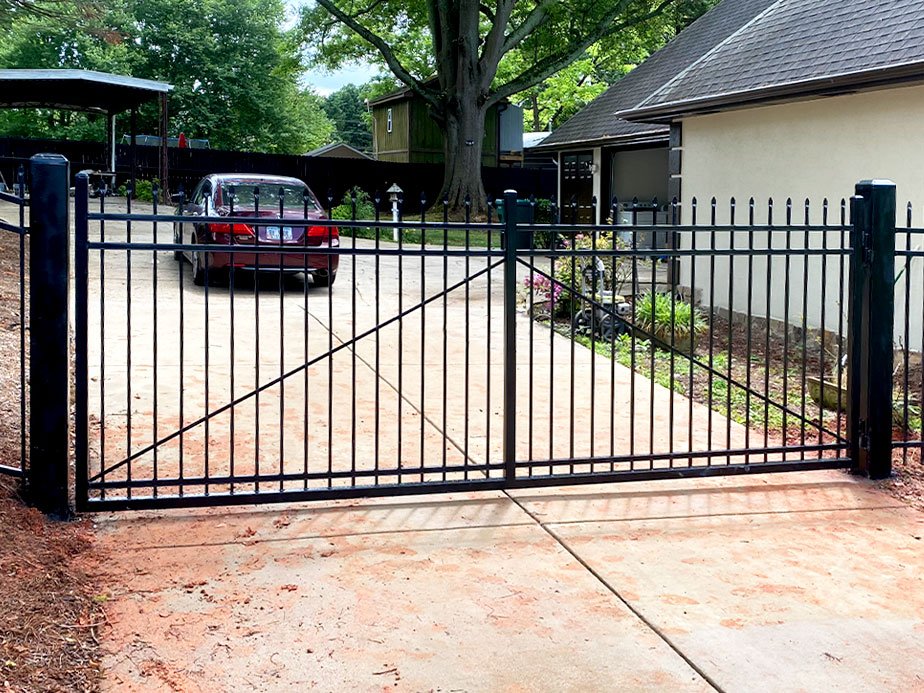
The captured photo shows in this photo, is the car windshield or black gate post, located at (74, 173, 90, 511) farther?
the car windshield

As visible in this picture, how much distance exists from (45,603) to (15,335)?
6.39 meters

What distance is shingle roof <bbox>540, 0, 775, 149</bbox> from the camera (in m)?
20.7

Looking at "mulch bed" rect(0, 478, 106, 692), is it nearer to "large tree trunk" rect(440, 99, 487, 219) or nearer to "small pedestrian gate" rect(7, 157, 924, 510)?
"small pedestrian gate" rect(7, 157, 924, 510)

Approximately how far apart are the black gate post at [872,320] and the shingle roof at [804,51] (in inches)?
177

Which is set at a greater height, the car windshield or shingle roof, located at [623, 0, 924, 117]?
shingle roof, located at [623, 0, 924, 117]

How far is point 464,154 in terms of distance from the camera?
29.2 meters

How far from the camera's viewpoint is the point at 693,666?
3.71 metres

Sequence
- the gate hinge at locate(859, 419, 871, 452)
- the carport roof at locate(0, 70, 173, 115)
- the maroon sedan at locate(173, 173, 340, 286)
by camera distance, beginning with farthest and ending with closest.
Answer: the carport roof at locate(0, 70, 173, 115) → the maroon sedan at locate(173, 173, 340, 286) → the gate hinge at locate(859, 419, 871, 452)

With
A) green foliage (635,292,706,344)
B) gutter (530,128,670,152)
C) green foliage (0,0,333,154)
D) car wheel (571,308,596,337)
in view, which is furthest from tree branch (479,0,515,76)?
green foliage (0,0,333,154)

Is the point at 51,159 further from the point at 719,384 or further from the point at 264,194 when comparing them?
the point at 264,194

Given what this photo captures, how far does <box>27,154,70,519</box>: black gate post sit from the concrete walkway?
367 millimetres

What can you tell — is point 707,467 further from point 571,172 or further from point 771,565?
point 571,172

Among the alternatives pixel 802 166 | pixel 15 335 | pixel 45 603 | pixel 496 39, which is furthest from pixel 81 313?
pixel 496 39

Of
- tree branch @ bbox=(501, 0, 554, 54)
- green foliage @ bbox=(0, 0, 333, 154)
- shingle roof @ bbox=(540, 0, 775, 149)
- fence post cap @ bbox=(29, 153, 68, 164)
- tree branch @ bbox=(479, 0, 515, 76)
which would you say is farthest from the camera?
green foliage @ bbox=(0, 0, 333, 154)
